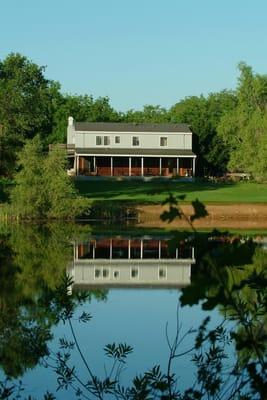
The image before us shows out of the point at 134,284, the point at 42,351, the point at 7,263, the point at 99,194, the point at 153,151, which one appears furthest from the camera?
the point at 153,151

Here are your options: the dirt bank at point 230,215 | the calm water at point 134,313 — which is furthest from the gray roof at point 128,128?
the calm water at point 134,313

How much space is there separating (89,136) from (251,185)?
56.7 feet

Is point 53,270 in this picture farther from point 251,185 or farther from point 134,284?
point 251,185

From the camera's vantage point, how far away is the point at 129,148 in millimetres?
80250

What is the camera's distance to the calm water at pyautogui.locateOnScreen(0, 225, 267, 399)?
21.6ft

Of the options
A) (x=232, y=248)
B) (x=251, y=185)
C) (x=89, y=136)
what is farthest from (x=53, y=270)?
(x=89, y=136)

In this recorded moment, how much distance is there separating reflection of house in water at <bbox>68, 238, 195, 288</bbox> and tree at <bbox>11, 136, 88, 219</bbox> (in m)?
10.1

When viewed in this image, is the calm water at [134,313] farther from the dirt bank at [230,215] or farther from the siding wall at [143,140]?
the siding wall at [143,140]

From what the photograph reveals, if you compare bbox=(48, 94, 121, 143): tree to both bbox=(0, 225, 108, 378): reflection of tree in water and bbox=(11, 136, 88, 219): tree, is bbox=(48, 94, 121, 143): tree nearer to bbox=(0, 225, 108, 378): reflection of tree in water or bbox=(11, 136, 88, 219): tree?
bbox=(11, 136, 88, 219): tree

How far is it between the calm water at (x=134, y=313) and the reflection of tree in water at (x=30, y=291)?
1.5 inches

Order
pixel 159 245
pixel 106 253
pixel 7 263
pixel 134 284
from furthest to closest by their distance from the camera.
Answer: pixel 159 245 → pixel 106 253 → pixel 7 263 → pixel 134 284

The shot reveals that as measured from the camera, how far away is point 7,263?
2823 centimetres

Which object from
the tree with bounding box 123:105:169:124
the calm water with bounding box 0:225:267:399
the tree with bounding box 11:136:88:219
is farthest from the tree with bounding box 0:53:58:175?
the tree with bounding box 123:105:169:124

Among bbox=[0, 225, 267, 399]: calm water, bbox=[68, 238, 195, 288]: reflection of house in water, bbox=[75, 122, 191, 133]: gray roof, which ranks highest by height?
bbox=[75, 122, 191, 133]: gray roof
